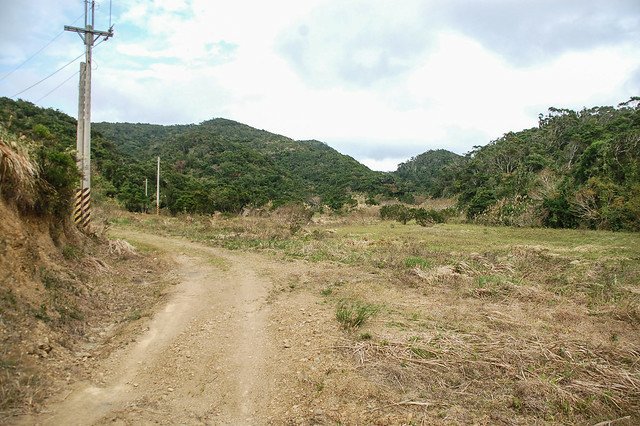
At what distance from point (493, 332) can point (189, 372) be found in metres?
4.22

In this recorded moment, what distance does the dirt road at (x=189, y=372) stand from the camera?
4018 millimetres

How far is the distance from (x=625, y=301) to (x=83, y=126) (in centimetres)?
1423

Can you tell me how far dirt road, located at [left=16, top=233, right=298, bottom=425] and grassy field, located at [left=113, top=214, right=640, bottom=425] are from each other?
3.93 feet

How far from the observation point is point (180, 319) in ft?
22.4

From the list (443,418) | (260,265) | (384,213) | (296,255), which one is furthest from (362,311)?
(384,213)

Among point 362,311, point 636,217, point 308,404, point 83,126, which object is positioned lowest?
point 308,404

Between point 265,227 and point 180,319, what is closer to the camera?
point 180,319

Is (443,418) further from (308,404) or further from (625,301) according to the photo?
(625,301)

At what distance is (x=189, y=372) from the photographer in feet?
16.1

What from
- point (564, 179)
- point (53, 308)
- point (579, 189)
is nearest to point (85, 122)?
point (53, 308)

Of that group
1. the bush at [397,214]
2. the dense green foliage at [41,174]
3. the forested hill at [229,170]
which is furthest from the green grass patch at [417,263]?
the forested hill at [229,170]

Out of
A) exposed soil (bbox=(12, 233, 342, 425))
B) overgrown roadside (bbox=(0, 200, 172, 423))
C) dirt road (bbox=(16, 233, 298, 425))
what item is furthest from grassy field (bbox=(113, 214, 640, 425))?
overgrown roadside (bbox=(0, 200, 172, 423))

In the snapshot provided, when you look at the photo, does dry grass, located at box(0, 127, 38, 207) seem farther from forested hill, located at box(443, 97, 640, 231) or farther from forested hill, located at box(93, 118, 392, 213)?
forested hill, located at box(443, 97, 640, 231)

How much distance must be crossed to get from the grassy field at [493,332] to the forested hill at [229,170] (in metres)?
23.4
